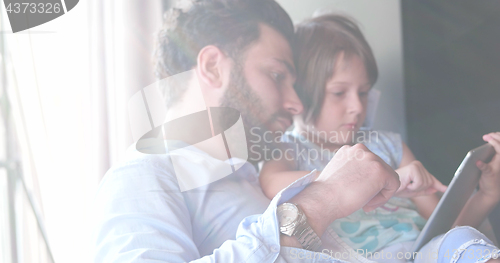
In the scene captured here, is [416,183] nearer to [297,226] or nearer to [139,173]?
[297,226]

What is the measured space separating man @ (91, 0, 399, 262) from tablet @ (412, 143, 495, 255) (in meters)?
0.20

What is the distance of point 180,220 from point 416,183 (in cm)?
53

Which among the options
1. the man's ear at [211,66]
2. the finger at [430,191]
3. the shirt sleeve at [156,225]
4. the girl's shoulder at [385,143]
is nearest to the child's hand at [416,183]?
the finger at [430,191]

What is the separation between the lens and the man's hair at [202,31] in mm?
714

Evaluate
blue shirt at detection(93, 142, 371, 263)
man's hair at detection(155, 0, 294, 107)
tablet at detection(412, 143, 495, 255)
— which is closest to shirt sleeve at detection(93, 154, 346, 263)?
blue shirt at detection(93, 142, 371, 263)

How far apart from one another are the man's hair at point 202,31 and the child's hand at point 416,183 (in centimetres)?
45

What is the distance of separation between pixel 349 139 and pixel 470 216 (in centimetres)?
32

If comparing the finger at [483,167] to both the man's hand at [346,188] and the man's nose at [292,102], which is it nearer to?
the man's hand at [346,188]

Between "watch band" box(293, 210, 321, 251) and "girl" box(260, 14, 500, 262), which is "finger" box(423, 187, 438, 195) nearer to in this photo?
"girl" box(260, 14, 500, 262)

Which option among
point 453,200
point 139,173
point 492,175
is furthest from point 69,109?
point 492,175

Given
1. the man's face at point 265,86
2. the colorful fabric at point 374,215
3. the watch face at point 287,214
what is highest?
the man's face at point 265,86

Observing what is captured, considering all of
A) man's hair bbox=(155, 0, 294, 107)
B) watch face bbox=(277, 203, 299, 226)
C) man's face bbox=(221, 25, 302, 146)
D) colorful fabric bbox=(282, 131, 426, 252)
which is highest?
man's hair bbox=(155, 0, 294, 107)

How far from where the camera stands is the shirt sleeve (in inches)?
17.7

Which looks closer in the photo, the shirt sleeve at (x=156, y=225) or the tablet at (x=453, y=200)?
the shirt sleeve at (x=156, y=225)
